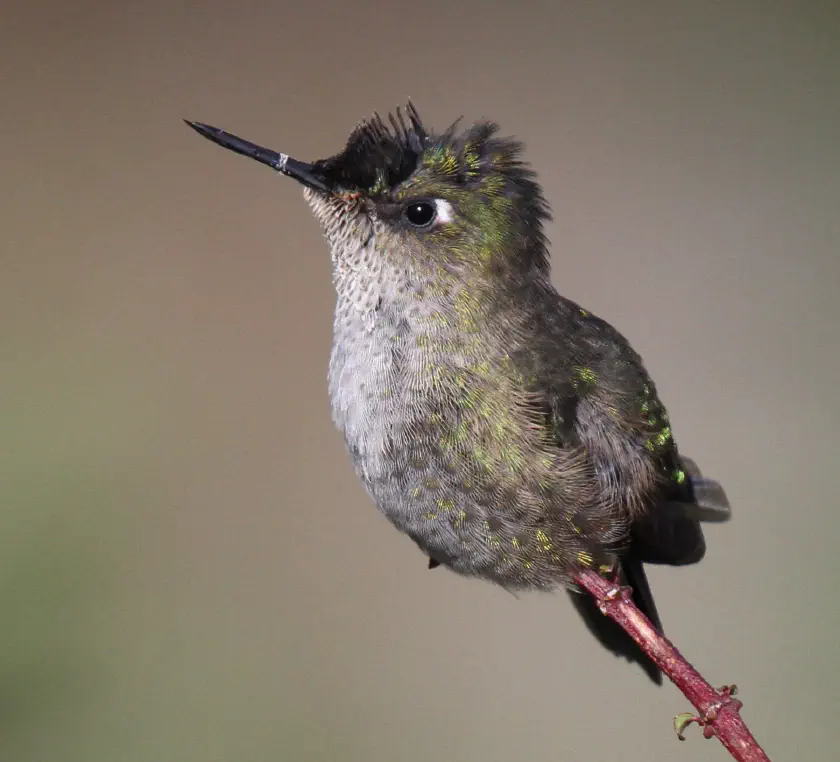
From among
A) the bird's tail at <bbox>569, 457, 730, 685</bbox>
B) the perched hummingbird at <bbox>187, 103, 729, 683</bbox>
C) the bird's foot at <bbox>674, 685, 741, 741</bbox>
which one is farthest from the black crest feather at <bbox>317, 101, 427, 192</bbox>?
the bird's foot at <bbox>674, 685, 741, 741</bbox>

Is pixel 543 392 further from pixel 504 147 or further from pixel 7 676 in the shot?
pixel 7 676

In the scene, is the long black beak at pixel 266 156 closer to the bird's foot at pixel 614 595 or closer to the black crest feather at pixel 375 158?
the black crest feather at pixel 375 158

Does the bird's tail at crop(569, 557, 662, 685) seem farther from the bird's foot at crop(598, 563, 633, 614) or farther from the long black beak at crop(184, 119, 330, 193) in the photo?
the long black beak at crop(184, 119, 330, 193)

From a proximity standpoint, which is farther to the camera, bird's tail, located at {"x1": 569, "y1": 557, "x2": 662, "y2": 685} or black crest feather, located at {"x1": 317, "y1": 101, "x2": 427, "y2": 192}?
bird's tail, located at {"x1": 569, "y1": 557, "x2": 662, "y2": 685}

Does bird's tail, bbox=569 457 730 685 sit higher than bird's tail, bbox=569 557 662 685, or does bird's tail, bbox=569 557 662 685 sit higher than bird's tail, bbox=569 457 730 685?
bird's tail, bbox=569 457 730 685

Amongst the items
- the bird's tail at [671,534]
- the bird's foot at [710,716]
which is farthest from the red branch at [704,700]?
the bird's tail at [671,534]

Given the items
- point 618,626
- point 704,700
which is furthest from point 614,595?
point 618,626

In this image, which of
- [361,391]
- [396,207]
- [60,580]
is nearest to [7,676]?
[60,580]

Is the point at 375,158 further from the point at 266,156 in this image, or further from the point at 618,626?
the point at 618,626
